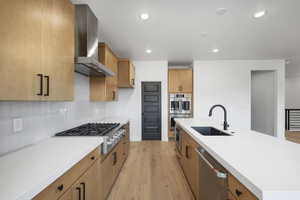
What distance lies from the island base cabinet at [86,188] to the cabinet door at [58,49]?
0.73 meters

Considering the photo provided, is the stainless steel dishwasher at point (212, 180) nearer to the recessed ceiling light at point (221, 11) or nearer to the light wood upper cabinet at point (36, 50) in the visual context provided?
the light wood upper cabinet at point (36, 50)

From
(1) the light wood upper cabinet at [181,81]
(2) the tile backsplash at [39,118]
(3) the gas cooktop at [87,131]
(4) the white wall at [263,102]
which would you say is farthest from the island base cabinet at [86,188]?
(4) the white wall at [263,102]

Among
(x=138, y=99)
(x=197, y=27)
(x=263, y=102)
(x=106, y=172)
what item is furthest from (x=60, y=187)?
(x=263, y=102)

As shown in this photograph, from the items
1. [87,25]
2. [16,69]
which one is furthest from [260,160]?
[87,25]

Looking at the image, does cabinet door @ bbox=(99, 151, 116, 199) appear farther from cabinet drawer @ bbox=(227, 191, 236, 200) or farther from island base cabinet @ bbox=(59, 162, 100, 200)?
cabinet drawer @ bbox=(227, 191, 236, 200)

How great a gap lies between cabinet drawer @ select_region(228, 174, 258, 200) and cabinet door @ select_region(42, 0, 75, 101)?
1.49 meters

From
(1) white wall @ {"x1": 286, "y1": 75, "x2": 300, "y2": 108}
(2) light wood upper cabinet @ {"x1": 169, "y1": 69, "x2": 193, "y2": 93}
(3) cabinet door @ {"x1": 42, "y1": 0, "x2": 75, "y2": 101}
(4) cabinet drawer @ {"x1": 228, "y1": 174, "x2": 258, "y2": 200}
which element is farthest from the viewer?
(1) white wall @ {"x1": 286, "y1": 75, "x2": 300, "y2": 108}

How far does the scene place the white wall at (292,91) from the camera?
25.5 feet

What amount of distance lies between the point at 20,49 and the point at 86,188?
1185mm

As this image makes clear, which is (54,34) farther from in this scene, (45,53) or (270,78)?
(270,78)

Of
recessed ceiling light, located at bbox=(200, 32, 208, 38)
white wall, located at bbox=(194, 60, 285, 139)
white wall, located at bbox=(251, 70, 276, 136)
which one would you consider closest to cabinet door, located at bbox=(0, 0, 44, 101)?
recessed ceiling light, located at bbox=(200, 32, 208, 38)

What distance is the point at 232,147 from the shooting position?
1.28 m

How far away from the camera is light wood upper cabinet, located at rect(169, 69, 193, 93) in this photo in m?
5.06

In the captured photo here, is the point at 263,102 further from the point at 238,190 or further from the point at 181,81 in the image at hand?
the point at 238,190
